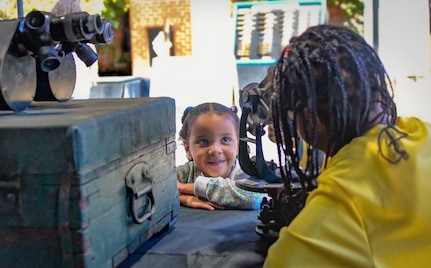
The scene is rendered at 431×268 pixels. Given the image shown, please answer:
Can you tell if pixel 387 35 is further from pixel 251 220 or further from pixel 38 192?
pixel 38 192

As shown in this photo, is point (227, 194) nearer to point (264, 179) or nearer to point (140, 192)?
point (264, 179)

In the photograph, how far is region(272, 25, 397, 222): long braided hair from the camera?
83cm

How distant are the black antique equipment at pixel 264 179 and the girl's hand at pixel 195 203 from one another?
0.15m

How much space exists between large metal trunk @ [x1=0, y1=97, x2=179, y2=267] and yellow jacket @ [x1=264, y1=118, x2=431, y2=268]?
27 centimetres

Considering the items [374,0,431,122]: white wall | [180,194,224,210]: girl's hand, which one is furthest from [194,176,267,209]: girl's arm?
[374,0,431,122]: white wall

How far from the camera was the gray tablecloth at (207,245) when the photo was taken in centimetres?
98

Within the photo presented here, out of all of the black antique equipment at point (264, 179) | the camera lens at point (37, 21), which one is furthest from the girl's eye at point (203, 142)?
the camera lens at point (37, 21)

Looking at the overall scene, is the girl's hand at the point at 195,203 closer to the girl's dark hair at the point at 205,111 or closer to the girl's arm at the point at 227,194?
the girl's arm at the point at 227,194

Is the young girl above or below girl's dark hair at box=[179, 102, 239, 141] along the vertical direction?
below

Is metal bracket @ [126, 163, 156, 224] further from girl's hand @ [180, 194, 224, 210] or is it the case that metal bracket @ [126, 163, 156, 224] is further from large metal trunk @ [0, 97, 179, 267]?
girl's hand @ [180, 194, 224, 210]

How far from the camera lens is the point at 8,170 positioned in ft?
2.73

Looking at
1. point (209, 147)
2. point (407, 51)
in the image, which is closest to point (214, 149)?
point (209, 147)

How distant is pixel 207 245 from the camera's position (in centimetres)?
104

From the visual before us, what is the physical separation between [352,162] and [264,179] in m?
0.36
